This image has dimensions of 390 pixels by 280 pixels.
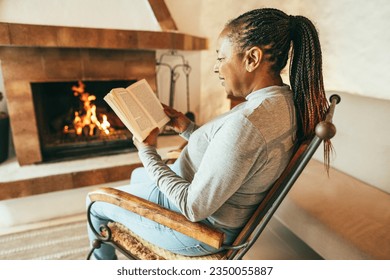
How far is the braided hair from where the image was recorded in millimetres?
680

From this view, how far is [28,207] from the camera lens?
159 cm

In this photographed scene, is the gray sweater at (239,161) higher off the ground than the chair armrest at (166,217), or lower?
higher

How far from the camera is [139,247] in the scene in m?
0.89

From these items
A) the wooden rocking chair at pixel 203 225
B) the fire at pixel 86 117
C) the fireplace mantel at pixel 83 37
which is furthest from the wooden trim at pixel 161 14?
the wooden rocking chair at pixel 203 225

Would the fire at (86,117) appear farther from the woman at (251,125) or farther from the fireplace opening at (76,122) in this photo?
the woman at (251,125)

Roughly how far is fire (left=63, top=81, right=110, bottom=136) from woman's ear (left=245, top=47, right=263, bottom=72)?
132cm

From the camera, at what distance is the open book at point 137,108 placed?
83 cm

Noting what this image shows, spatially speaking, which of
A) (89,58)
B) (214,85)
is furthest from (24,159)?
(214,85)

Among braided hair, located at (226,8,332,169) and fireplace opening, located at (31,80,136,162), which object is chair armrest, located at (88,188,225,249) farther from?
fireplace opening, located at (31,80,136,162)

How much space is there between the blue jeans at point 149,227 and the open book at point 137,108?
20 centimetres

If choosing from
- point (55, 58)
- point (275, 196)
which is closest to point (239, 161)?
point (275, 196)

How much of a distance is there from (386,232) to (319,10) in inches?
50.9

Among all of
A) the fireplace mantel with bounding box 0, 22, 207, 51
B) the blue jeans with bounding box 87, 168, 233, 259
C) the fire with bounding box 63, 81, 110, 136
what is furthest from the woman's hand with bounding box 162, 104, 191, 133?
the fire with bounding box 63, 81, 110, 136
